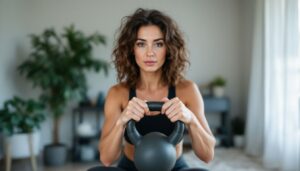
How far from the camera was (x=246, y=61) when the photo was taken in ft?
12.7

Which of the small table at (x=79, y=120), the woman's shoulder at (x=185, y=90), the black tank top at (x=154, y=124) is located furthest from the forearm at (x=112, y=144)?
the small table at (x=79, y=120)

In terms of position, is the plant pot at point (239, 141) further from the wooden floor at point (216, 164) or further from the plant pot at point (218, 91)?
the plant pot at point (218, 91)

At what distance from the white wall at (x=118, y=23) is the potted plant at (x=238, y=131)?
0.49ft

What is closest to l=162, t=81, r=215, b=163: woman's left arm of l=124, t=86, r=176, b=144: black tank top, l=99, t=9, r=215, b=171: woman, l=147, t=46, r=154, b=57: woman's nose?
l=99, t=9, r=215, b=171: woman

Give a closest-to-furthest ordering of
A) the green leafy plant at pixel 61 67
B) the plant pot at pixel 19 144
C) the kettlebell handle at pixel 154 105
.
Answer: the kettlebell handle at pixel 154 105
the plant pot at pixel 19 144
the green leafy plant at pixel 61 67

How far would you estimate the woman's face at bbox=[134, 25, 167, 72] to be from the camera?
1101 millimetres

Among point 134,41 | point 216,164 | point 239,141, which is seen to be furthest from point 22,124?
point 239,141

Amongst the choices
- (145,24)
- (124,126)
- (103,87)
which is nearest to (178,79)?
(145,24)

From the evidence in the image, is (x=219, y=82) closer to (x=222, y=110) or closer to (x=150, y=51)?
(x=222, y=110)

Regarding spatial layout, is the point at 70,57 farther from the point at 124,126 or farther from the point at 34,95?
the point at 124,126

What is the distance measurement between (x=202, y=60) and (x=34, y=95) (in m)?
2.16

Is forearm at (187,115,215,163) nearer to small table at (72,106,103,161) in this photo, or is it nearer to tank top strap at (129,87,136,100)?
tank top strap at (129,87,136,100)

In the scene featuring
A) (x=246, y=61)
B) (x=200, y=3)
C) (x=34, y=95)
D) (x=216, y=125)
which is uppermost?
(x=200, y=3)

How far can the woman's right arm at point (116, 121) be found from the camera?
2.99 feet
